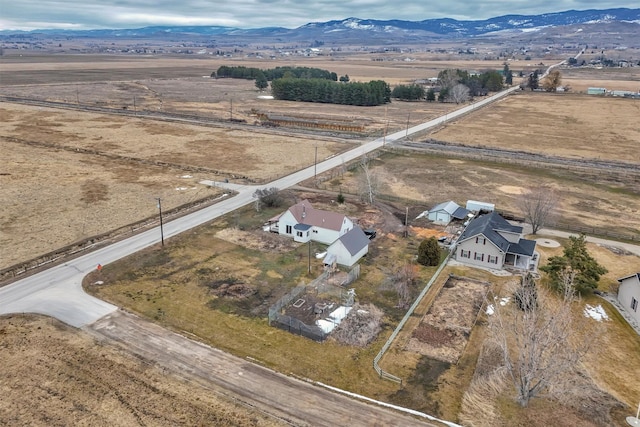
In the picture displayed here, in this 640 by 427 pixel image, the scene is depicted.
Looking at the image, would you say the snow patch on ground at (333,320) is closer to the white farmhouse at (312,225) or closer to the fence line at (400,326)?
the fence line at (400,326)

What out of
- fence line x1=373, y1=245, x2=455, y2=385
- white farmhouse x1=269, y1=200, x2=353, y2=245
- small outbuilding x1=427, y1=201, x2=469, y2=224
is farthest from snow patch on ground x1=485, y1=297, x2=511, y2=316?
small outbuilding x1=427, y1=201, x2=469, y2=224

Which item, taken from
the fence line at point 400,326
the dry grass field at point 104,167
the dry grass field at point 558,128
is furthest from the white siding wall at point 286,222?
the dry grass field at point 558,128

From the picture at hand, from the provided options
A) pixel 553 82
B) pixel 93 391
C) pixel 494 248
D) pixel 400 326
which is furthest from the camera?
pixel 553 82

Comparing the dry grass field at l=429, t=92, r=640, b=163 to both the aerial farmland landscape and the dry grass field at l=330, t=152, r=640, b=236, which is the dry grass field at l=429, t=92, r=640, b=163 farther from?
the dry grass field at l=330, t=152, r=640, b=236

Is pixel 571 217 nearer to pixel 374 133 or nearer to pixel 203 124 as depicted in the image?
pixel 374 133

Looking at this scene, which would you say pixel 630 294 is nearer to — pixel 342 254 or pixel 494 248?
pixel 494 248

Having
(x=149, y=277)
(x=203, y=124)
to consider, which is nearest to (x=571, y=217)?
(x=149, y=277)

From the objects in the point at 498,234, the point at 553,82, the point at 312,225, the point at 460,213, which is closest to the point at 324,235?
the point at 312,225
